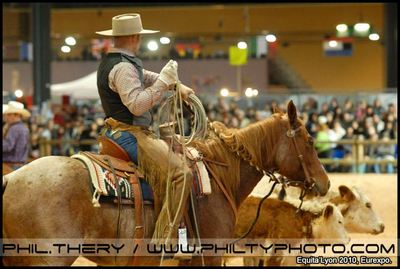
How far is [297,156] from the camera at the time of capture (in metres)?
7.34

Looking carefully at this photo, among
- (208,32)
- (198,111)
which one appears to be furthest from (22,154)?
(208,32)

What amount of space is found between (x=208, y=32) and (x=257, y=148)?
2767 centimetres

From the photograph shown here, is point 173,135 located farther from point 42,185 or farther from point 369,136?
point 369,136

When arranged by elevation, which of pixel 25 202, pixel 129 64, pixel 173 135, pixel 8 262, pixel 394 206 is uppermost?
pixel 129 64

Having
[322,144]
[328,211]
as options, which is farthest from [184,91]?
[322,144]

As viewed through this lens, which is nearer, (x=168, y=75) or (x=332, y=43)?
(x=168, y=75)

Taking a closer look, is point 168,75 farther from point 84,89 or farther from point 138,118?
point 84,89

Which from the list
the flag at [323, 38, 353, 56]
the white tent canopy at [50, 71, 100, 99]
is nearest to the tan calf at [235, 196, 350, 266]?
the white tent canopy at [50, 71, 100, 99]

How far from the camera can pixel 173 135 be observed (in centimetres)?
680

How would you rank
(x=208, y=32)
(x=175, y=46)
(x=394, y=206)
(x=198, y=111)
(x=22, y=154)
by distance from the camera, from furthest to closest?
(x=208, y=32) → (x=175, y=46) → (x=394, y=206) → (x=22, y=154) → (x=198, y=111)

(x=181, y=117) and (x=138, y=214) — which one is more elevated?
(x=181, y=117)

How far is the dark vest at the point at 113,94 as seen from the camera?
657cm

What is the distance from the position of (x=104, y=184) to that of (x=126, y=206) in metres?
Result: 0.27

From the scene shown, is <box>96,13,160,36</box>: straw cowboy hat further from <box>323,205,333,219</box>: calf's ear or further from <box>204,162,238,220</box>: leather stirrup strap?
<box>323,205,333,219</box>: calf's ear
